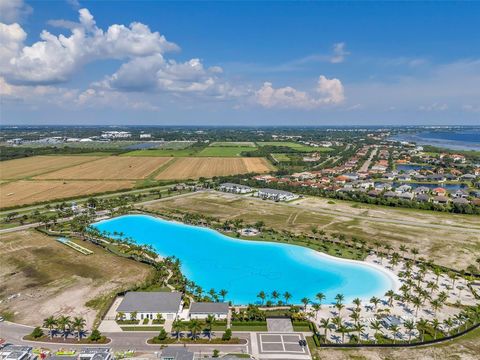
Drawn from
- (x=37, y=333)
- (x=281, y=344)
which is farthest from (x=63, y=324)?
(x=281, y=344)

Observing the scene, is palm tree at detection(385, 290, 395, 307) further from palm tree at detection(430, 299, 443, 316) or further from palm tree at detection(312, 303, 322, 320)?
palm tree at detection(312, 303, 322, 320)

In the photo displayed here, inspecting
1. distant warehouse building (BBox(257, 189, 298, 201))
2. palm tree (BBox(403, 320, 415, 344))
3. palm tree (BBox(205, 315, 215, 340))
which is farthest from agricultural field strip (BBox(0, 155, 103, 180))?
palm tree (BBox(403, 320, 415, 344))

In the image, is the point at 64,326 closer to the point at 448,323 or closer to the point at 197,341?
the point at 197,341

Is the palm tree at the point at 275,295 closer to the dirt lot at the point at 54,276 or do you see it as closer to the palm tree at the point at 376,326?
the palm tree at the point at 376,326

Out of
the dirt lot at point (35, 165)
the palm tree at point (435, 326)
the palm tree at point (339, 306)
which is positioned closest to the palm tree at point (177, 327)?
the palm tree at point (339, 306)

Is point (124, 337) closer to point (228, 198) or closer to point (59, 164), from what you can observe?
point (228, 198)

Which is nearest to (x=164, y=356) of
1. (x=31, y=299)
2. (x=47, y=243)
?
(x=31, y=299)
